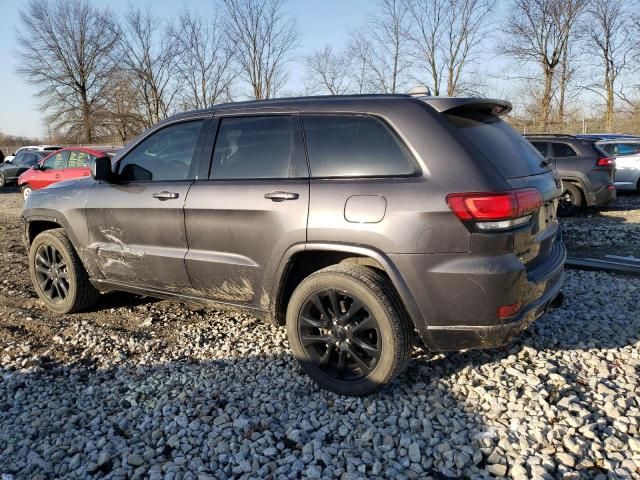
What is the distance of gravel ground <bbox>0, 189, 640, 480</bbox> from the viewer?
253 centimetres

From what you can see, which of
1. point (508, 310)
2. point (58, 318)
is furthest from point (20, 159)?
point (508, 310)

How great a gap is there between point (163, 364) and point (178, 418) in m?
0.79

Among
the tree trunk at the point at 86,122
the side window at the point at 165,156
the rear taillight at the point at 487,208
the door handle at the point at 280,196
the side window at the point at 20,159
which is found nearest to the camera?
the rear taillight at the point at 487,208

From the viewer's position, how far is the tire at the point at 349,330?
9.65 ft

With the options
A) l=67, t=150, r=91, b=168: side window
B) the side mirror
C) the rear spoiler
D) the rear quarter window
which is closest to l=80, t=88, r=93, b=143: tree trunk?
l=67, t=150, r=91, b=168: side window

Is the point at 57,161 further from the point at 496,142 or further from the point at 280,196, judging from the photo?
the point at 496,142

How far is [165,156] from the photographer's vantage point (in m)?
3.95

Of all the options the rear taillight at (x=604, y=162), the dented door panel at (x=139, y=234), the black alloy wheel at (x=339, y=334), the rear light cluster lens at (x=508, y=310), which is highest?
the rear taillight at (x=604, y=162)

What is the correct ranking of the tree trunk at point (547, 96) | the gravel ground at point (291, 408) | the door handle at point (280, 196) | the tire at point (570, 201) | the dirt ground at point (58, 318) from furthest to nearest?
the tree trunk at point (547, 96)
the tire at point (570, 201)
the dirt ground at point (58, 318)
the door handle at point (280, 196)
the gravel ground at point (291, 408)

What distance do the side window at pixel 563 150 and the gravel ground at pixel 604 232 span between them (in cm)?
121

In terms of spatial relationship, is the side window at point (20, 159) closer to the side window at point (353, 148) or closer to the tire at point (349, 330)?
the side window at point (353, 148)

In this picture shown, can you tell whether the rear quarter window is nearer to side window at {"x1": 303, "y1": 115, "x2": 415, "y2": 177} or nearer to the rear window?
the rear window

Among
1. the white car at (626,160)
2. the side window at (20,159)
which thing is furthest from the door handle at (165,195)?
the side window at (20,159)

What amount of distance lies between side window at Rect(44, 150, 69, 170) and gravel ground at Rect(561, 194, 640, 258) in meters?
11.3
